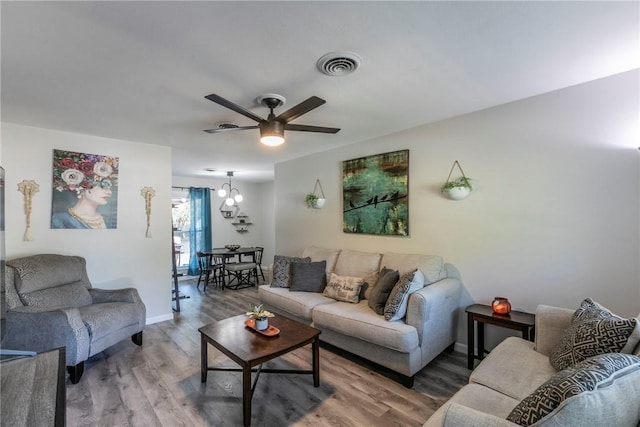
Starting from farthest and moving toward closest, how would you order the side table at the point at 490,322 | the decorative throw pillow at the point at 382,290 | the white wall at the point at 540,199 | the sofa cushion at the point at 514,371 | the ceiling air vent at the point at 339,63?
the decorative throw pillow at the point at 382,290
the side table at the point at 490,322
the white wall at the point at 540,199
the ceiling air vent at the point at 339,63
the sofa cushion at the point at 514,371

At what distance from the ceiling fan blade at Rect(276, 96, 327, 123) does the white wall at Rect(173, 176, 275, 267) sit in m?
5.67

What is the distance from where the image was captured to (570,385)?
39.1 inches

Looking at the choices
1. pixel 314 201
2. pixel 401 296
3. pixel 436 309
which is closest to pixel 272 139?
pixel 401 296

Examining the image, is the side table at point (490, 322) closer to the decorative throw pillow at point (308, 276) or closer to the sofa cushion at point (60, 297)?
the decorative throw pillow at point (308, 276)

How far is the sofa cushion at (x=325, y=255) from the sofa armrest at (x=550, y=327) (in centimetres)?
220

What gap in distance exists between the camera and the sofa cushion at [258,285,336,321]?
3.14 metres

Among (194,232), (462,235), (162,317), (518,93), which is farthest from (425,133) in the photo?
(194,232)

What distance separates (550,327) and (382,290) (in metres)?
1.27

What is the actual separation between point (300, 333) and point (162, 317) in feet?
8.55

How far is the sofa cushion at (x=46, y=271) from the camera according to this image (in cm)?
270

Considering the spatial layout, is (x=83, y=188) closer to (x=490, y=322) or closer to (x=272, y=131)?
(x=272, y=131)

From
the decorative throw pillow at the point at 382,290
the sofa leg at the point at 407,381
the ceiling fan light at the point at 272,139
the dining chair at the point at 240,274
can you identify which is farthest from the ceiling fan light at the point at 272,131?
the dining chair at the point at 240,274

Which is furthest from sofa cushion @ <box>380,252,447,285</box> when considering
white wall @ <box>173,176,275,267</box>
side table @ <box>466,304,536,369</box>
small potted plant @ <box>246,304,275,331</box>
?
white wall @ <box>173,176,275,267</box>

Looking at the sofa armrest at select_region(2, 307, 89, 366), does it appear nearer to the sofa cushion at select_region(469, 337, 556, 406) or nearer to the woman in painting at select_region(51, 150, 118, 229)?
the woman in painting at select_region(51, 150, 118, 229)
